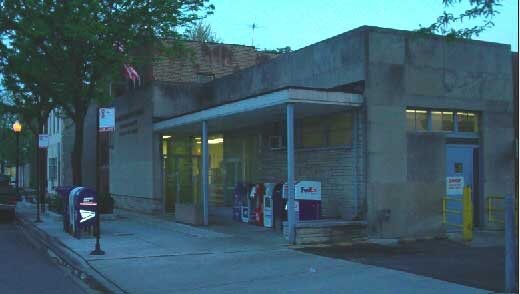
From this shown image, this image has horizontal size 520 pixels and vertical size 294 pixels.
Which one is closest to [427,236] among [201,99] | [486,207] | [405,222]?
[405,222]

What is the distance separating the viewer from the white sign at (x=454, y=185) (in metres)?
15.5

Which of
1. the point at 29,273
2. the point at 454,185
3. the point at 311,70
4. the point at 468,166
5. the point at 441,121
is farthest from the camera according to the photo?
the point at 311,70

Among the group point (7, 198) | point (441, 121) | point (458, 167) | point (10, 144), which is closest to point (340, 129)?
point (441, 121)

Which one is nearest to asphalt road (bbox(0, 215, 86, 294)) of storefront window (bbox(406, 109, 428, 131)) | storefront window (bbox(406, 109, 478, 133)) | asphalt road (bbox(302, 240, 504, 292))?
asphalt road (bbox(302, 240, 504, 292))

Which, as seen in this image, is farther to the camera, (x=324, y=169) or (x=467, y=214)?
(x=324, y=169)

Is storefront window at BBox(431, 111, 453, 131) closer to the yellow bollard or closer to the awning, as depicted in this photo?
the yellow bollard

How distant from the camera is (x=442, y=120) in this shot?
15.7 meters

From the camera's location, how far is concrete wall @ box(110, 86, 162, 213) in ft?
74.2

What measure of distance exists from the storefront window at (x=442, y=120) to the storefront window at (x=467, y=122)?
0.32 meters

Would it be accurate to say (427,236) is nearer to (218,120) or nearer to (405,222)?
(405,222)

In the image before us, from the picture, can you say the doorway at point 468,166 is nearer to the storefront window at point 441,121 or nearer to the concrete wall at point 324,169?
the storefront window at point 441,121

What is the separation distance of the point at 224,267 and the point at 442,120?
779cm

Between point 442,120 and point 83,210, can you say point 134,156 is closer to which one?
point 83,210

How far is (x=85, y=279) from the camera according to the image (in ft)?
33.0
